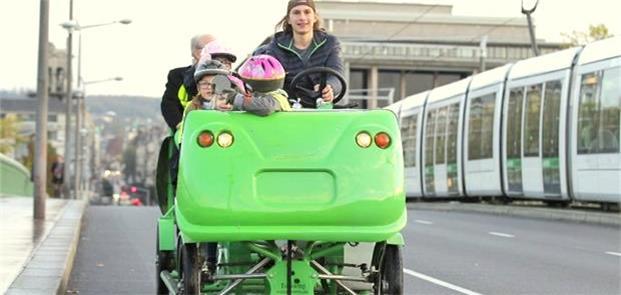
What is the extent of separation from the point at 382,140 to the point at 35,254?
20.4ft

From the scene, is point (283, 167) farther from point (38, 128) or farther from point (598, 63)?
point (598, 63)

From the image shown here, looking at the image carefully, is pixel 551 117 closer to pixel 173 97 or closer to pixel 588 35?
pixel 173 97

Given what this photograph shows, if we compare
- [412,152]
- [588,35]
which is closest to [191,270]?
[412,152]

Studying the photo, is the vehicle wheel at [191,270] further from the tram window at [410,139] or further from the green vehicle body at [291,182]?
the tram window at [410,139]

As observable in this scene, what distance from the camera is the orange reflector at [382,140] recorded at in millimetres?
5980

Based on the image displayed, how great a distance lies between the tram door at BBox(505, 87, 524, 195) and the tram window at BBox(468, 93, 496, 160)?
1377mm

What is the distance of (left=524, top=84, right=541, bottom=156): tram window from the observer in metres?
25.6

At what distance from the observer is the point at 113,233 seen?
18641 mm

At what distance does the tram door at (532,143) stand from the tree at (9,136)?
83.0m

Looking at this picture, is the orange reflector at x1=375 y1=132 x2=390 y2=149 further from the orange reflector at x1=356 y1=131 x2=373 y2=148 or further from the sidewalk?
the sidewalk

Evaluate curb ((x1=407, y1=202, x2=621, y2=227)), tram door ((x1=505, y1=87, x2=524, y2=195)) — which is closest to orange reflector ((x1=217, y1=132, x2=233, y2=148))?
curb ((x1=407, y1=202, x2=621, y2=227))

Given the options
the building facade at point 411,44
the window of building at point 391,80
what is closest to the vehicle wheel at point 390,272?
the building facade at point 411,44

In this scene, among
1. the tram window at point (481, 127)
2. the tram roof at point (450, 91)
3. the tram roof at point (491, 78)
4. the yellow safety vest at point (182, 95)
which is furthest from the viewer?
the tram roof at point (450, 91)

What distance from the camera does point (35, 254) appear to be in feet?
36.9
